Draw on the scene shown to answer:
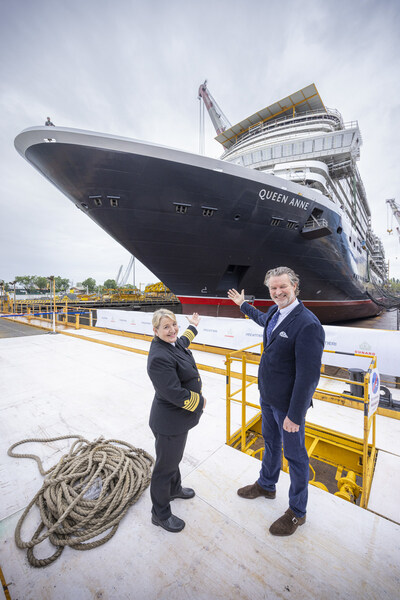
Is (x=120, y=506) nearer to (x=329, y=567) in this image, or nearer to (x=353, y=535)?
(x=329, y=567)

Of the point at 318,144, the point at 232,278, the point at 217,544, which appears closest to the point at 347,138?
the point at 318,144

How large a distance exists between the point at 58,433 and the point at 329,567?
3111 millimetres

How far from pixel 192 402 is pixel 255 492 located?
1.16 metres

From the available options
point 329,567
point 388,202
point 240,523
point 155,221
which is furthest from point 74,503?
point 388,202

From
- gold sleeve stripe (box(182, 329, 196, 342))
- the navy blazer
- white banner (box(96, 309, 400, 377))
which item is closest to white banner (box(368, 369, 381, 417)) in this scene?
white banner (box(96, 309, 400, 377))

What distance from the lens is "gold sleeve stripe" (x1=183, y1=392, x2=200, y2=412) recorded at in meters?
1.58

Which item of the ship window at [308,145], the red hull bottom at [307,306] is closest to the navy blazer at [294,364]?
the red hull bottom at [307,306]

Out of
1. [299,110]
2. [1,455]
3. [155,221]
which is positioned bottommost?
[1,455]

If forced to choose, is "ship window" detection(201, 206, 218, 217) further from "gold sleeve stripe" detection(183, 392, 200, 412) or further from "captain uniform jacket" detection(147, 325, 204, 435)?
"gold sleeve stripe" detection(183, 392, 200, 412)

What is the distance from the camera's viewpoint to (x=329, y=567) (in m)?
1.50

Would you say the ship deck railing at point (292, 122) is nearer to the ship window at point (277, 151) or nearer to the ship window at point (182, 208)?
the ship window at point (277, 151)

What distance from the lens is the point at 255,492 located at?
2.00 m

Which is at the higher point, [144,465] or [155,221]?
[155,221]

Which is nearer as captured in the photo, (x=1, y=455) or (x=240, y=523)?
(x=240, y=523)
